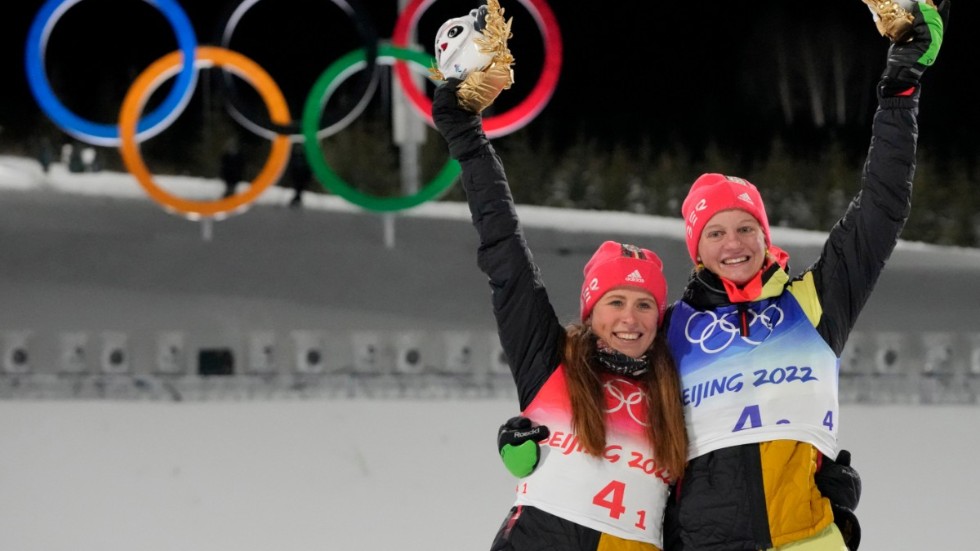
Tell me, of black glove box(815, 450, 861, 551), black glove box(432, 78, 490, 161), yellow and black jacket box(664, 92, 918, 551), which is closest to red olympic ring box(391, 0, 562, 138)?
black glove box(432, 78, 490, 161)

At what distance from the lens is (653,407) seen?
2.02 meters

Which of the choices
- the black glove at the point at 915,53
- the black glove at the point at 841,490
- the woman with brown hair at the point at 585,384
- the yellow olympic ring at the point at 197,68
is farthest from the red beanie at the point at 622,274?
the yellow olympic ring at the point at 197,68

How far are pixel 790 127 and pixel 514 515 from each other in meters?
6.55

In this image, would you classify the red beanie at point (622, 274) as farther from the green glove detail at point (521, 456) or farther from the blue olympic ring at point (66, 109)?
the blue olympic ring at point (66, 109)

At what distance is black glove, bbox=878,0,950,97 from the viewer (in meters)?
2.02

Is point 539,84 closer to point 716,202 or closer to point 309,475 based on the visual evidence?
point 309,475

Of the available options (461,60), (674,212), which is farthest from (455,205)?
(461,60)

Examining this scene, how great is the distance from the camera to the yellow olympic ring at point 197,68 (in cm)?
622

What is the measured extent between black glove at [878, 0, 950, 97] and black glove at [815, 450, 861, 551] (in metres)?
0.58

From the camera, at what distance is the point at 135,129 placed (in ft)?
20.5

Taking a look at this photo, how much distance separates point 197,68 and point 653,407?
475cm

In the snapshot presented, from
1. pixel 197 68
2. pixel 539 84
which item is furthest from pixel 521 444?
pixel 197 68

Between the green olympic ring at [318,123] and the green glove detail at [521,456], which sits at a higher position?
the green olympic ring at [318,123]

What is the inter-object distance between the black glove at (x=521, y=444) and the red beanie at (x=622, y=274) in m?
0.22
